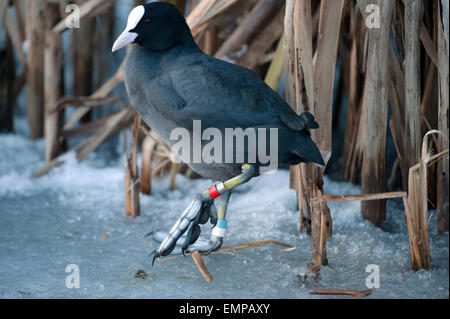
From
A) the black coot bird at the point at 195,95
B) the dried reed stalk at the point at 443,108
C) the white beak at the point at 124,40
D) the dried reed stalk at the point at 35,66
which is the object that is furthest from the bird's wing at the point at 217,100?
the dried reed stalk at the point at 35,66

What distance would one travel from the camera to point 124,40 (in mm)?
1441

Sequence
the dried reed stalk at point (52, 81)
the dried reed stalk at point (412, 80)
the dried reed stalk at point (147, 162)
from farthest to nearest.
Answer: the dried reed stalk at point (52, 81), the dried reed stalk at point (147, 162), the dried reed stalk at point (412, 80)

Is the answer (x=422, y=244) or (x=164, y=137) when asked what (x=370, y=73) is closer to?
(x=422, y=244)

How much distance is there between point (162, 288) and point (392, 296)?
0.57 meters

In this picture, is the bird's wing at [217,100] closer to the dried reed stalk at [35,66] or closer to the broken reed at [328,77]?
the broken reed at [328,77]

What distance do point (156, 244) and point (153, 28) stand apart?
67 cm

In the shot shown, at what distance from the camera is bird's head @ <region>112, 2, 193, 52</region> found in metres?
1.45

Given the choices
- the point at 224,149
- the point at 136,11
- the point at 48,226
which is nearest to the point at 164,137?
the point at 224,149

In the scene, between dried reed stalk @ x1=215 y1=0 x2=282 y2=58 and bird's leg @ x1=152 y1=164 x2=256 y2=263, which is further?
dried reed stalk @ x1=215 y1=0 x2=282 y2=58

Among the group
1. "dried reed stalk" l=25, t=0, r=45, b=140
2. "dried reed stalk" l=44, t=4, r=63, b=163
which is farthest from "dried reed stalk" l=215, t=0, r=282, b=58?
"dried reed stalk" l=25, t=0, r=45, b=140

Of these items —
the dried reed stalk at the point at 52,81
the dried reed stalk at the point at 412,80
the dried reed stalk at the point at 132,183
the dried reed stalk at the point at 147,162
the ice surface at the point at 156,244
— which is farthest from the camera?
the dried reed stalk at the point at 52,81

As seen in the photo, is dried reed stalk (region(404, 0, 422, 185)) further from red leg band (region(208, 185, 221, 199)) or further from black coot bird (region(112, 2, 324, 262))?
red leg band (region(208, 185, 221, 199))

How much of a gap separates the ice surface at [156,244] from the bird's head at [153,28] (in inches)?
24.0

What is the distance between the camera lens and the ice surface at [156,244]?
4.64 feet
